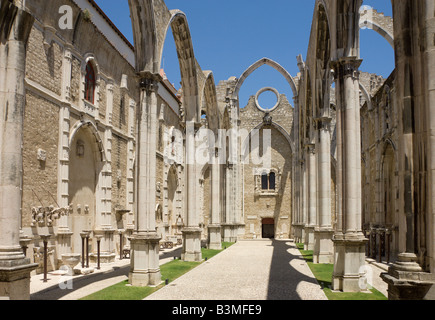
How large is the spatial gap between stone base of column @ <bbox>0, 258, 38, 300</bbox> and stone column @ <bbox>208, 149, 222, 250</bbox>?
15.1 metres

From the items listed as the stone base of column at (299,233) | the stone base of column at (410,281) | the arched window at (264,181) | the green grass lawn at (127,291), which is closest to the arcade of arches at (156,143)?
the stone base of column at (410,281)

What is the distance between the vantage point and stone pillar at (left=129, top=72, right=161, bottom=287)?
1094 cm

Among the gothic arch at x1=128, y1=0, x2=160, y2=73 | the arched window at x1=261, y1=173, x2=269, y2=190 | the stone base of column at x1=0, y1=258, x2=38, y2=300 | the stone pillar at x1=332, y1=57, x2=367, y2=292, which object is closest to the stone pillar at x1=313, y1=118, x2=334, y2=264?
the stone pillar at x1=332, y1=57, x2=367, y2=292

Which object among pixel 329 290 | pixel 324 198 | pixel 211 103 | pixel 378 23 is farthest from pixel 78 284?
pixel 378 23

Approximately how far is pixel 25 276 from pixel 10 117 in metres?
2.47

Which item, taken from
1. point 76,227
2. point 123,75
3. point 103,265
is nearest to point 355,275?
point 103,265

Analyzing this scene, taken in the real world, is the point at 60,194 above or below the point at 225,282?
above

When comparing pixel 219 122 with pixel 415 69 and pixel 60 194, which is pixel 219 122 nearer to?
pixel 60 194

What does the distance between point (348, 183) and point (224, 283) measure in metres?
4.16

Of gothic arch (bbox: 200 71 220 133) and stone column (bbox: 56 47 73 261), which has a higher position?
gothic arch (bbox: 200 71 220 133)

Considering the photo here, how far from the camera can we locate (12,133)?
678 centimetres

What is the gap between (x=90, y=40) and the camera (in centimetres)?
1627

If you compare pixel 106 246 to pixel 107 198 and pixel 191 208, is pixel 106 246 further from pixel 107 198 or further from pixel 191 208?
pixel 191 208

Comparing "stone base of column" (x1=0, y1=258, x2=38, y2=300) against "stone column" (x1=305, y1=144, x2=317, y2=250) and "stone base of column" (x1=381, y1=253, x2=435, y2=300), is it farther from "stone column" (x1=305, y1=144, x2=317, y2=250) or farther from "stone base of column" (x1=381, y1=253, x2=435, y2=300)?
"stone column" (x1=305, y1=144, x2=317, y2=250)
